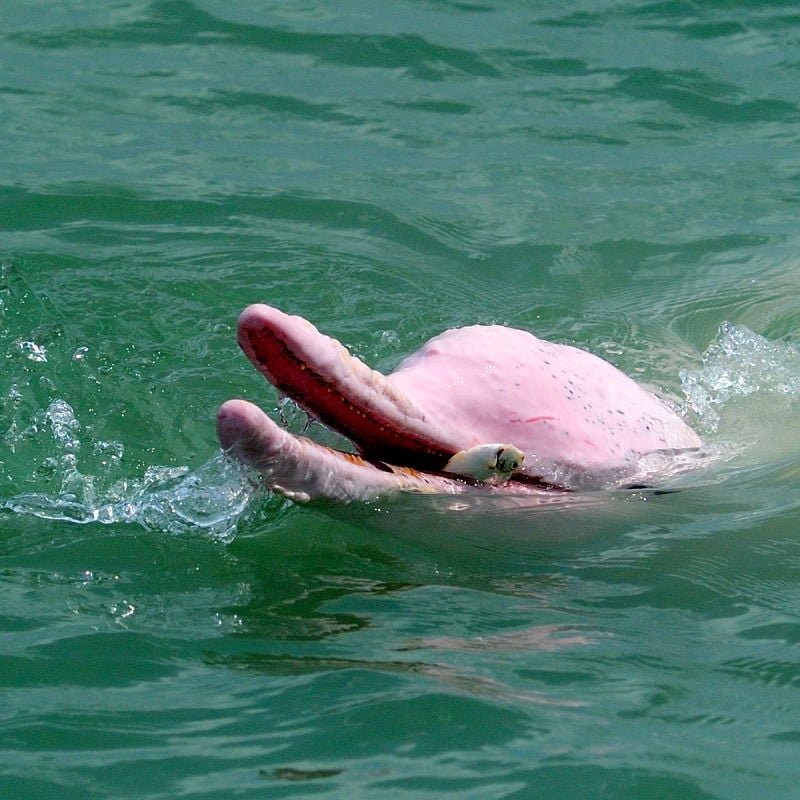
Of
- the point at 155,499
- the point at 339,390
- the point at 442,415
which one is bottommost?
the point at 155,499

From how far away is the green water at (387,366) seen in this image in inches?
140

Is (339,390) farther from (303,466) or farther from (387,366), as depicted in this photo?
(387,366)

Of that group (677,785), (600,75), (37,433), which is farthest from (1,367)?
(600,75)

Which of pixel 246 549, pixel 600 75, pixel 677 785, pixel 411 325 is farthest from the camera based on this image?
pixel 600 75

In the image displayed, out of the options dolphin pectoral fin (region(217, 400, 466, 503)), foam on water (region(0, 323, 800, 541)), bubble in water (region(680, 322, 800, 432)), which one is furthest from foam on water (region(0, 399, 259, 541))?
bubble in water (region(680, 322, 800, 432))

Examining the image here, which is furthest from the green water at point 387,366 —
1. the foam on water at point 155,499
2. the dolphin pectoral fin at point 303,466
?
the dolphin pectoral fin at point 303,466

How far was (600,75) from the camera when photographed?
32.1 feet

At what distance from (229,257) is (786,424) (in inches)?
116

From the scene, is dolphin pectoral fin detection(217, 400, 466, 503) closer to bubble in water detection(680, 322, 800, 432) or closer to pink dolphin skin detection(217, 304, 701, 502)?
pink dolphin skin detection(217, 304, 701, 502)

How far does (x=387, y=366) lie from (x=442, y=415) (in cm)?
192

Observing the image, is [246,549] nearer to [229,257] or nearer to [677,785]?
[677,785]

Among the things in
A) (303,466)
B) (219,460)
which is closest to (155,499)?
(219,460)

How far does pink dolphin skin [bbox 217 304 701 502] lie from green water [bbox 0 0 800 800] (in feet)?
0.50

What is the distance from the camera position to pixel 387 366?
6.36 meters
